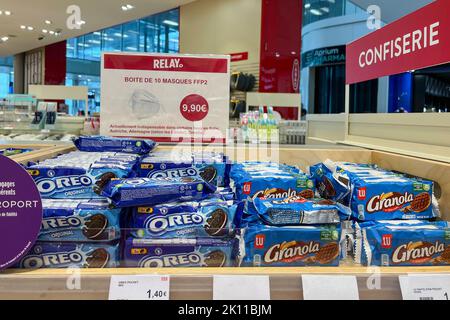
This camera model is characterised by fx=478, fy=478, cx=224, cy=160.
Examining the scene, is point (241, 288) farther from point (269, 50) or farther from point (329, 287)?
point (269, 50)

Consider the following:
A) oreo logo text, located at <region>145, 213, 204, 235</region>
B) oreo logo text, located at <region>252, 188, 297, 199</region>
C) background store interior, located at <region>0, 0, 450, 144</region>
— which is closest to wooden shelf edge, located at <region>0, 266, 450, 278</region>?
oreo logo text, located at <region>145, 213, 204, 235</region>

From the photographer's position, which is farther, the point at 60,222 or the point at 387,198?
the point at 387,198

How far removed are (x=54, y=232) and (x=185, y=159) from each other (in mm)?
589

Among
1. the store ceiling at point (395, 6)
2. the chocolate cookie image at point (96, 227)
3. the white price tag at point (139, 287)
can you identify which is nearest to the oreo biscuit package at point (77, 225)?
the chocolate cookie image at point (96, 227)

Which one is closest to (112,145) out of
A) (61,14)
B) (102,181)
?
(102,181)

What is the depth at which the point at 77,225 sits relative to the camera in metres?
0.98

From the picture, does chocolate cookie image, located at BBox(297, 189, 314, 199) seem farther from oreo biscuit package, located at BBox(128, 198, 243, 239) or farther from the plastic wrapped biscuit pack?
oreo biscuit package, located at BBox(128, 198, 243, 239)

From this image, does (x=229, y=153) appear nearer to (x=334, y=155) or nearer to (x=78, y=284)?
(x=334, y=155)

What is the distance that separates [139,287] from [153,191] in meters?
0.24

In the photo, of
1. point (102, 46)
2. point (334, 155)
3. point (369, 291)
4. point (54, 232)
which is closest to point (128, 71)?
point (334, 155)

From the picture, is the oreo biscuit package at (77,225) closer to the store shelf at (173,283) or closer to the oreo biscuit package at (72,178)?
the store shelf at (173,283)

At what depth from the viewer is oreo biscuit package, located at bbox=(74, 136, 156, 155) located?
172cm

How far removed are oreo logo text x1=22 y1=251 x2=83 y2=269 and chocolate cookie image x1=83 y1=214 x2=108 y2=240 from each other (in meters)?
0.04
